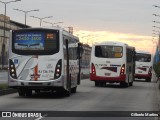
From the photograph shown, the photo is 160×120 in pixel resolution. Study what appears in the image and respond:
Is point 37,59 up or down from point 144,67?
up

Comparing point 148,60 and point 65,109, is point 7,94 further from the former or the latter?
point 148,60

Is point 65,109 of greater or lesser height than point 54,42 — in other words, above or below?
below

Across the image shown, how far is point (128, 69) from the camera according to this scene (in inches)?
1625

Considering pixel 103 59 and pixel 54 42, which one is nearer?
pixel 54 42

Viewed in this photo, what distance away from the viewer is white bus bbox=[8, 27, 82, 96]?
25172 millimetres

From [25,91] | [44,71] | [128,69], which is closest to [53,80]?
[44,71]

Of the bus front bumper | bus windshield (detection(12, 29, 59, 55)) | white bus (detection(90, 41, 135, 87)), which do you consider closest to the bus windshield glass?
white bus (detection(90, 41, 135, 87))

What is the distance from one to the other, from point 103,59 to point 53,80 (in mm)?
14128

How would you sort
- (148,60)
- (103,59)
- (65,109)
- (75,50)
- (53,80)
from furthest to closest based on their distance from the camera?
(148,60)
(103,59)
(75,50)
(53,80)
(65,109)

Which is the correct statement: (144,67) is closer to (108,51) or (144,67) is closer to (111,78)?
(108,51)

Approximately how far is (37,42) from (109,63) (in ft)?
46.1

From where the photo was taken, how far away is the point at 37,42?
25.3 metres

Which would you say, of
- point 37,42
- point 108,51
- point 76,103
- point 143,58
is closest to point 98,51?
point 108,51

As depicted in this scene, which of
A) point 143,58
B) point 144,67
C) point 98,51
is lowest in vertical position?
point 144,67
